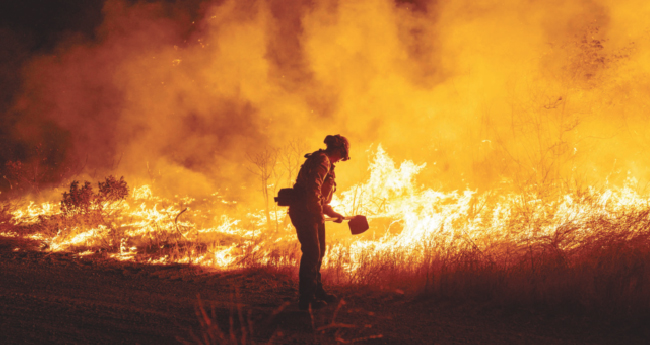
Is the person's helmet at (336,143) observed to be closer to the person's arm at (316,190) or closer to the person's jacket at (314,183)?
the person's jacket at (314,183)

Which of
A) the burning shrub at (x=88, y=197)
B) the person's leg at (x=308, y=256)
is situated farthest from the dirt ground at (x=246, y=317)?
the burning shrub at (x=88, y=197)

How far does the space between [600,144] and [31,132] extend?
21976 millimetres

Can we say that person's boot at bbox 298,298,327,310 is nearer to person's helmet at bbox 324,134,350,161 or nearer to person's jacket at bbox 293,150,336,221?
person's jacket at bbox 293,150,336,221

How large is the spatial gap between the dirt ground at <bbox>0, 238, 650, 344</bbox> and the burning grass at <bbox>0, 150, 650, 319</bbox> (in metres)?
0.33

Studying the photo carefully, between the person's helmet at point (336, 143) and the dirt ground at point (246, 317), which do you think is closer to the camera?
the dirt ground at point (246, 317)

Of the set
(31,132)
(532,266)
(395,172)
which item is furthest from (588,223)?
(31,132)

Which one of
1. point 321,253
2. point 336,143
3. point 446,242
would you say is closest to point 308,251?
point 321,253

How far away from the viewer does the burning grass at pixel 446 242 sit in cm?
389

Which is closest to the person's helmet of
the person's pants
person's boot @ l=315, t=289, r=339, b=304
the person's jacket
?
the person's jacket

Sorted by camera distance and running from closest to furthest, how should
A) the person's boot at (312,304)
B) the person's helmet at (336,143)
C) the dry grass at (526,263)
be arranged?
the dry grass at (526,263) → the person's boot at (312,304) → the person's helmet at (336,143)

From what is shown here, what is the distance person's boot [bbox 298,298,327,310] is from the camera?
3.82m

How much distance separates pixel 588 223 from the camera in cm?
518

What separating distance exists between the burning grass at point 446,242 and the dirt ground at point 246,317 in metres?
0.33

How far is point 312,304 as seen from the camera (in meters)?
3.88
